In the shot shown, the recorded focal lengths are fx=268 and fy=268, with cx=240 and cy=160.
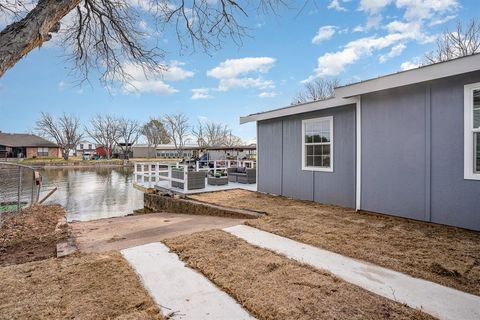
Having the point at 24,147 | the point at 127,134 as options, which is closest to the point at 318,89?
the point at 127,134

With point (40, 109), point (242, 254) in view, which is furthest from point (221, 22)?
point (40, 109)

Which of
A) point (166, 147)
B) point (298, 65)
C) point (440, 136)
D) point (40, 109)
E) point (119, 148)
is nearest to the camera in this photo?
point (440, 136)

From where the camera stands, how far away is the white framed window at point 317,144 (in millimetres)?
6910

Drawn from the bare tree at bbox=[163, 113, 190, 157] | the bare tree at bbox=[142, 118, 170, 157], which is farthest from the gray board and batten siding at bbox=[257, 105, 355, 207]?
the bare tree at bbox=[142, 118, 170, 157]

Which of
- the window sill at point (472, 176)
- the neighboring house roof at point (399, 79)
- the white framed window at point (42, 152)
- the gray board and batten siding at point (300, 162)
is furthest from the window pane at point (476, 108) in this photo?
the white framed window at point (42, 152)

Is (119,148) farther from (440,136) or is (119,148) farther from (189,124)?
(440,136)

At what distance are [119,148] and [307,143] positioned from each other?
58885 mm

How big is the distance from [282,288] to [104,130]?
57624 mm

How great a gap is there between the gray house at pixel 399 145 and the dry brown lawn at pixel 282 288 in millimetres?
3203

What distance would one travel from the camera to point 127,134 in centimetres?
5509

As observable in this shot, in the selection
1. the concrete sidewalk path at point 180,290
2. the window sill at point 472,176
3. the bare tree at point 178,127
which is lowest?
the concrete sidewalk path at point 180,290

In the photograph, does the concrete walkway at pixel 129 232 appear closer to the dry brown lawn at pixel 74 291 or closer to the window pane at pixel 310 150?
the dry brown lawn at pixel 74 291

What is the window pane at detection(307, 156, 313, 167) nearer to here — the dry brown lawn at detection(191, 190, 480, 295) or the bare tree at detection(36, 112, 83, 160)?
the dry brown lawn at detection(191, 190, 480, 295)

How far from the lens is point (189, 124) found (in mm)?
53719
